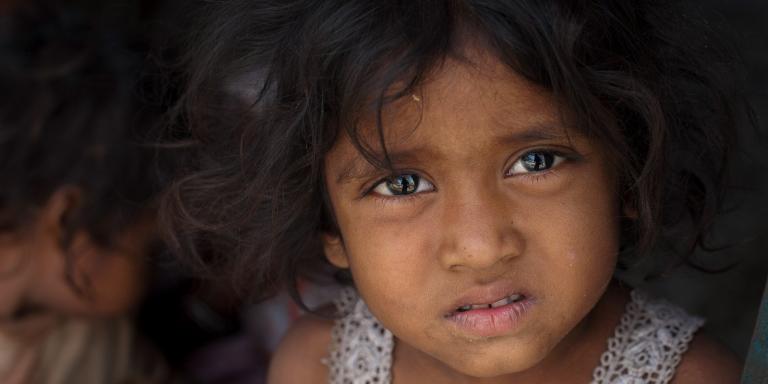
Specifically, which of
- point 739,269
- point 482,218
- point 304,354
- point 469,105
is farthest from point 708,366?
point 739,269

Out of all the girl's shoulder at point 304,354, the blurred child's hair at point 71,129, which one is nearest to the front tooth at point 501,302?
the girl's shoulder at point 304,354

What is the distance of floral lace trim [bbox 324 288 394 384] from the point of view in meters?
1.82

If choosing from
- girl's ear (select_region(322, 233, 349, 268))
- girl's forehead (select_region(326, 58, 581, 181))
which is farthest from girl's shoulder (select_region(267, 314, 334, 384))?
girl's forehead (select_region(326, 58, 581, 181))

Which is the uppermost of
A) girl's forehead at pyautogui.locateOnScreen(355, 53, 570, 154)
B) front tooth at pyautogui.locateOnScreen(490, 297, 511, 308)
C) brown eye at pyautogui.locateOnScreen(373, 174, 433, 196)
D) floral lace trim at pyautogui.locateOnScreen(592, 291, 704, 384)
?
girl's forehead at pyautogui.locateOnScreen(355, 53, 570, 154)

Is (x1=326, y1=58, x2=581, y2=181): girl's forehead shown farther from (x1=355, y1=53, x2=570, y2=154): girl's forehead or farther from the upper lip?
the upper lip

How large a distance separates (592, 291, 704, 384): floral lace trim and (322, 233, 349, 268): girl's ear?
1.53ft

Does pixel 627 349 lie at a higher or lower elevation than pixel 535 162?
lower

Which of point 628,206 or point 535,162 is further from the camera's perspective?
point 628,206

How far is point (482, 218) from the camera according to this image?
135 cm

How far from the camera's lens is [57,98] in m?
2.22

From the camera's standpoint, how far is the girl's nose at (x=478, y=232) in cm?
134

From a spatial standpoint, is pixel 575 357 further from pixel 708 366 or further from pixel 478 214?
pixel 478 214

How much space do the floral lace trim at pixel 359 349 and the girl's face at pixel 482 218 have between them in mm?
330

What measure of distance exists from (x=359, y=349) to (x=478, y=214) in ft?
1.96
